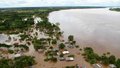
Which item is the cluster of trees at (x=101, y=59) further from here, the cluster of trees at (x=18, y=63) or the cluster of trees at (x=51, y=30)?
the cluster of trees at (x=51, y=30)

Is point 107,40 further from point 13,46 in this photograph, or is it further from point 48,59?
point 13,46

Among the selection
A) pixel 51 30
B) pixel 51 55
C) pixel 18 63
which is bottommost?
pixel 51 55

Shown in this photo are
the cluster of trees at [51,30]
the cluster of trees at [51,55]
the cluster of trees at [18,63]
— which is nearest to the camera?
the cluster of trees at [18,63]

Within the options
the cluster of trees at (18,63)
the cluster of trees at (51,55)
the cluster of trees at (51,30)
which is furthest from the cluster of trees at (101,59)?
the cluster of trees at (51,30)

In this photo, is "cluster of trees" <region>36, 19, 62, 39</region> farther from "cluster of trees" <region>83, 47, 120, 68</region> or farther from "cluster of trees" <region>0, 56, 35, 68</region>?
"cluster of trees" <region>0, 56, 35, 68</region>

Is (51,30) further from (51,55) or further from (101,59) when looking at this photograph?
(101,59)

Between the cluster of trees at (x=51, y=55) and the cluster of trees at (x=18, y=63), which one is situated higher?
the cluster of trees at (x=18, y=63)

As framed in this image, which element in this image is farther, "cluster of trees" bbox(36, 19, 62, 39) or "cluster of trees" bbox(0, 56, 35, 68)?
"cluster of trees" bbox(36, 19, 62, 39)

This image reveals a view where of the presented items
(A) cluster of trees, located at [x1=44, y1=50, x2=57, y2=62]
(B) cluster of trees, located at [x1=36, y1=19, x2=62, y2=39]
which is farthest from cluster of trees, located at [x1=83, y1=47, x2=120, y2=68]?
(B) cluster of trees, located at [x1=36, y1=19, x2=62, y2=39]

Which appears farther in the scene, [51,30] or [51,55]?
[51,30]

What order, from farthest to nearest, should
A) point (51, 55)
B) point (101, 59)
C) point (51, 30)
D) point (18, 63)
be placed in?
point (51, 30), point (51, 55), point (101, 59), point (18, 63)

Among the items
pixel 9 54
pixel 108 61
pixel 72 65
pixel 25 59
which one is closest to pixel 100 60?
pixel 108 61

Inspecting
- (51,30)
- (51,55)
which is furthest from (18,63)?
(51,30)
